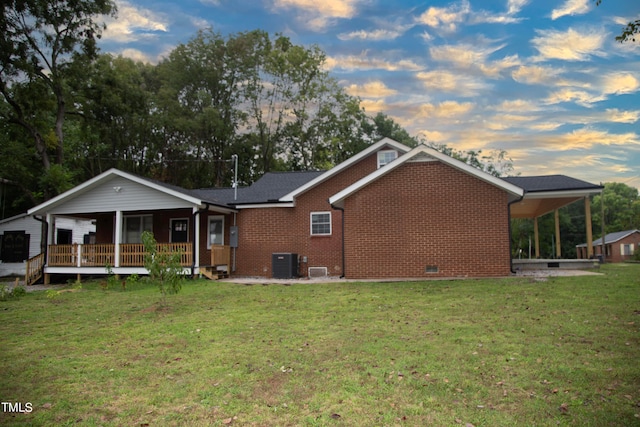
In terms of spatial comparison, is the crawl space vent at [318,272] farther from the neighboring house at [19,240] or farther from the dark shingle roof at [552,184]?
the neighboring house at [19,240]

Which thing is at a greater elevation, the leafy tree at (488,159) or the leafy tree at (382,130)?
the leafy tree at (382,130)

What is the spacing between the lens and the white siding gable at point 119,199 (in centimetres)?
1698

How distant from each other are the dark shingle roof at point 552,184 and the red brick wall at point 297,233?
6238 mm

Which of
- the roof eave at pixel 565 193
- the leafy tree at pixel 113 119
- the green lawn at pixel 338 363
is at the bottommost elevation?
the green lawn at pixel 338 363

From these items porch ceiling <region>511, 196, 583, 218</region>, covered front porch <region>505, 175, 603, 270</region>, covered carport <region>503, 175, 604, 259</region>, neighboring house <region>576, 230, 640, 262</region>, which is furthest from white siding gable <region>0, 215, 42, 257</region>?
neighboring house <region>576, 230, 640, 262</region>

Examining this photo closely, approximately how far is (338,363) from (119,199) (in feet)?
49.4

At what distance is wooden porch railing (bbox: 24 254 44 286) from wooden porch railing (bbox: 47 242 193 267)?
0.75 meters

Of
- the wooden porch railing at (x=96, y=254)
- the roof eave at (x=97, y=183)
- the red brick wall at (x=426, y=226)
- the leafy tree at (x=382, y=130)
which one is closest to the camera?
the red brick wall at (x=426, y=226)

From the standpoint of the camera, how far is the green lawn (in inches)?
150

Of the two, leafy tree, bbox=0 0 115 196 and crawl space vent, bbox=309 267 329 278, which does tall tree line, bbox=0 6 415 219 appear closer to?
leafy tree, bbox=0 0 115 196

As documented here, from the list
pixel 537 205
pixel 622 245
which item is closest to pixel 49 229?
pixel 537 205

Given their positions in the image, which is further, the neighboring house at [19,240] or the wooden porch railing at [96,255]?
the neighboring house at [19,240]

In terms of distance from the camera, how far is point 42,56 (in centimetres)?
2278

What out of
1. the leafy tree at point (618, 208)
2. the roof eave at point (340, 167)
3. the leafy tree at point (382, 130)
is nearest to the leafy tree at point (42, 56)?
the roof eave at point (340, 167)
